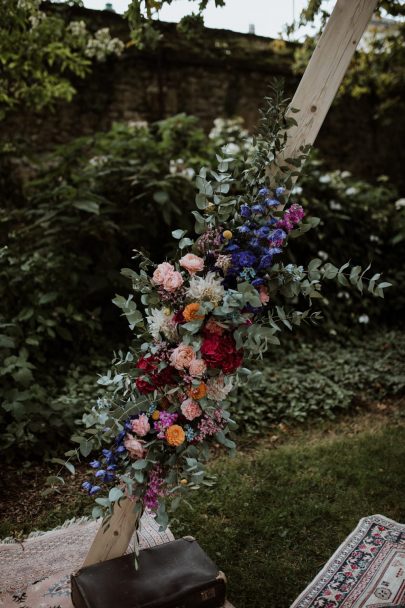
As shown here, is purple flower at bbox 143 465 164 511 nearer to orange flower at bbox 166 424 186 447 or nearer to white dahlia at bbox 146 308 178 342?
orange flower at bbox 166 424 186 447

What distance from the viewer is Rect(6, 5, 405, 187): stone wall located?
24.8 ft

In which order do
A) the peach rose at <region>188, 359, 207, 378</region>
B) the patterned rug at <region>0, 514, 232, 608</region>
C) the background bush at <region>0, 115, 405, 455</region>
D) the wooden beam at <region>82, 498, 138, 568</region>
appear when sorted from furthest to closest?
the background bush at <region>0, 115, 405, 455</region> → the patterned rug at <region>0, 514, 232, 608</region> → the wooden beam at <region>82, 498, 138, 568</region> → the peach rose at <region>188, 359, 207, 378</region>

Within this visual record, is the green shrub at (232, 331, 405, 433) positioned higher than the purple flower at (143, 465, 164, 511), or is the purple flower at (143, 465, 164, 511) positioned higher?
the purple flower at (143, 465, 164, 511)

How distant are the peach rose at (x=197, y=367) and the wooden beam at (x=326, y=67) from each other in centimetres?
92

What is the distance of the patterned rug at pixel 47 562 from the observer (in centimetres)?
243

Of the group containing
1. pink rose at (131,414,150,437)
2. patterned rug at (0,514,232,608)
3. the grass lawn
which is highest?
pink rose at (131,414,150,437)

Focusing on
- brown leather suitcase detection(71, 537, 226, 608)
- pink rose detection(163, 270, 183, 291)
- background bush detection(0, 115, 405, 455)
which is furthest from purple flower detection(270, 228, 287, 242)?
background bush detection(0, 115, 405, 455)

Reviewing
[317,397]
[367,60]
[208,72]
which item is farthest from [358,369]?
[208,72]

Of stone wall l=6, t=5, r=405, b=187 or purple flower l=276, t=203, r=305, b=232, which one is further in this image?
stone wall l=6, t=5, r=405, b=187

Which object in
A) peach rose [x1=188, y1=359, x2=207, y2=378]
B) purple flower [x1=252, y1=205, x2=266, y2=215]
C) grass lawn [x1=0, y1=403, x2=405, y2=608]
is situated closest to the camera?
peach rose [x1=188, y1=359, x2=207, y2=378]

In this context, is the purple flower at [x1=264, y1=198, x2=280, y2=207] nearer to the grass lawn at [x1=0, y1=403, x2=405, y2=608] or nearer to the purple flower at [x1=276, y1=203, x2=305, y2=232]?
the purple flower at [x1=276, y1=203, x2=305, y2=232]

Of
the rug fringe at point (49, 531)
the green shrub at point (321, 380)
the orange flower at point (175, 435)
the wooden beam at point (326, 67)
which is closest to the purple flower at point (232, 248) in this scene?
the wooden beam at point (326, 67)

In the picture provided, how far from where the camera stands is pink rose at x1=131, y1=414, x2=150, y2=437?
209 centimetres

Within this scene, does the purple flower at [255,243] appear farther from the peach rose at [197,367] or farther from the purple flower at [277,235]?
the peach rose at [197,367]
